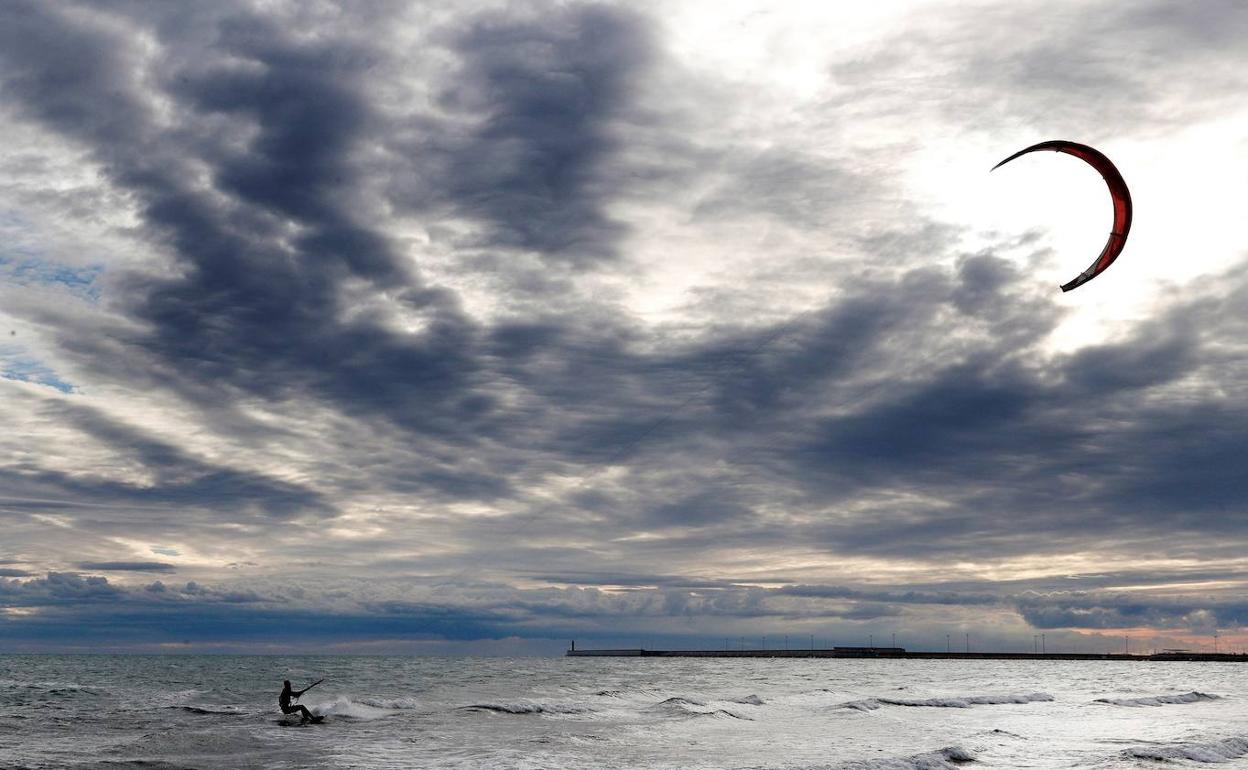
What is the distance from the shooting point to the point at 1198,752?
38000 millimetres

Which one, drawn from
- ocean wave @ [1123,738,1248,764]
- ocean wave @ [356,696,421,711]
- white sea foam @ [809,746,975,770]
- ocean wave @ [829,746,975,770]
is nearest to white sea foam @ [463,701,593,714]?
ocean wave @ [356,696,421,711]

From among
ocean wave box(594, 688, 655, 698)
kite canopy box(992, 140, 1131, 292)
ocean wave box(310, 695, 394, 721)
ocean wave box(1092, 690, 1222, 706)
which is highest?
kite canopy box(992, 140, 1131, 292)

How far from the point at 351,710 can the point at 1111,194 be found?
48981 millimetres

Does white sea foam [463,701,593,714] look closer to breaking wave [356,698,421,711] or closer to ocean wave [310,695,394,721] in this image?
breaking wave [356,698,421,711]

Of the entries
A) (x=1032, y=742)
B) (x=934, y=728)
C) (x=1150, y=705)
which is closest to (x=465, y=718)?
(x=934, y=728)

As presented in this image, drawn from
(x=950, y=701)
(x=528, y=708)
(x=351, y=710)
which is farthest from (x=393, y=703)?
(x=950, y=701)

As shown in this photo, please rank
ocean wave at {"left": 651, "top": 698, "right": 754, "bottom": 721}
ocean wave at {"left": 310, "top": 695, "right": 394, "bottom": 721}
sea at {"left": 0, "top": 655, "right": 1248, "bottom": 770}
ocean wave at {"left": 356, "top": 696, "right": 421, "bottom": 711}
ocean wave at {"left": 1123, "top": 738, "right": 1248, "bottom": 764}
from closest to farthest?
sea at {"left": 0, "top": 655, "right": 1248, "bottom": 770}, ocean wave at {"left": 1123, "top": 738, "right": 1248, "bottom": 764}, ocean wave at {"left": 310, "top": 695, "right": 394, "bottom": 721}, ocean wave at {"left": 651, "top": 698, "right": 754, "bottom": 721}, ocean wave at {"left": 356, "top": 696, "right": 421, "bottom": 711}

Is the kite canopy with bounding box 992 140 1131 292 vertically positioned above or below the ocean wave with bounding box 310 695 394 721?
above

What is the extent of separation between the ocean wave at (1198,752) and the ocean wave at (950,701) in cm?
2479

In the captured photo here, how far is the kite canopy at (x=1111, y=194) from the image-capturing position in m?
29.5

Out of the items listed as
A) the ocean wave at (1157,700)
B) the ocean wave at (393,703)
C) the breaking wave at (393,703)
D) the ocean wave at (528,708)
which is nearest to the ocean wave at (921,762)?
the ocean wave at (528,708)

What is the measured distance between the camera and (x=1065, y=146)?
96.7 feet

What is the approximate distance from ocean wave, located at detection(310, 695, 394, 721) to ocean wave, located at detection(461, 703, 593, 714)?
5.34 m

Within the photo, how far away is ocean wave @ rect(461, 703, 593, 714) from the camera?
57344 mm
